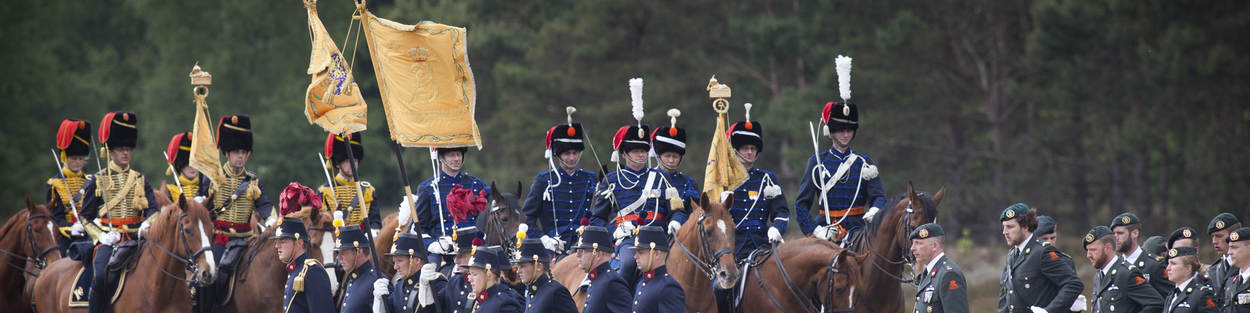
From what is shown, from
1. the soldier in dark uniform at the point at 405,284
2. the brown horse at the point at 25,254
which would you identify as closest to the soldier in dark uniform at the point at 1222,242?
the soldier in dark uniform at the point at 405,284

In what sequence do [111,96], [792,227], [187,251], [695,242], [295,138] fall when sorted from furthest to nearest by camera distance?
[111,96] → [295,138] → [792,227] → [187,251] → [695,242]

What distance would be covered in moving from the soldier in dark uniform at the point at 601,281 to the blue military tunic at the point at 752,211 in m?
2.75

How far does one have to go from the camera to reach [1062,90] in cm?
2744

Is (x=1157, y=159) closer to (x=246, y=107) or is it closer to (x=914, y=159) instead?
(x=914, y=159)

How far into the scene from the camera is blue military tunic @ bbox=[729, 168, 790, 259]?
12.9 m

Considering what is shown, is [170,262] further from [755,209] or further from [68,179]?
[755,209]

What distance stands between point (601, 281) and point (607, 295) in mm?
131

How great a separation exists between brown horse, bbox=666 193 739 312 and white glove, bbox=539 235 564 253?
109 cm

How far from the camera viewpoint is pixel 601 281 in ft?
32.9

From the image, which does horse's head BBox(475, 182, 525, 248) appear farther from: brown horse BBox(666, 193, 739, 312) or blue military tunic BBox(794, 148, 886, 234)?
blue military tunic BBox(794, 148, 886, 234)

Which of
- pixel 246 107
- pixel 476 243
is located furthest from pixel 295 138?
pixel 476 243

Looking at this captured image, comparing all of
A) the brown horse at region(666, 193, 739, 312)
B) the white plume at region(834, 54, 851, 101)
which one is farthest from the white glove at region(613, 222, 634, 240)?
the white plume at region(834, 54, 851, 101)

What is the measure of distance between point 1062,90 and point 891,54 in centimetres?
360

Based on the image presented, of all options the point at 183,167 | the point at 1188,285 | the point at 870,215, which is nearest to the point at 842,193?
the point at 870,215
